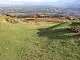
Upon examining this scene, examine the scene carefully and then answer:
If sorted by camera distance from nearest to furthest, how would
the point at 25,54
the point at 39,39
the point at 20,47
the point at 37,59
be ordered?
the point at 37,59 → the point at 25,54 → the point at 20,47 → the point at 39,39

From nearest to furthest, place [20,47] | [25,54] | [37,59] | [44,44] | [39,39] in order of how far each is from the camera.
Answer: [37,59], [25,54], [20,47], [44,44], [39,39]

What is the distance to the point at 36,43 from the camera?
57.0 ft

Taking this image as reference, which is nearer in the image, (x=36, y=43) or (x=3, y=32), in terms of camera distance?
(x=36, y=43)

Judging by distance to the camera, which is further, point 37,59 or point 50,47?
point 50,47

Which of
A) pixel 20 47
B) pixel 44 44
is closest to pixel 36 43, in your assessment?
pixel 44 44

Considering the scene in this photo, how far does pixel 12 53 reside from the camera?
1458 cm

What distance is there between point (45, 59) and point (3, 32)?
302 inches

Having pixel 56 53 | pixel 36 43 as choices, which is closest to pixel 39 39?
pixel 36 43

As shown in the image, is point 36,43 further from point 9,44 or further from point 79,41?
point 79,41

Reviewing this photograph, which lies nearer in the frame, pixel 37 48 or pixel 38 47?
pixel 37 48

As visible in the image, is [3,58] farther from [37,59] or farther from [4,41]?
[4,41]

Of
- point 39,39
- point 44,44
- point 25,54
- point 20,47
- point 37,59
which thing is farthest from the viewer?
point 39,39

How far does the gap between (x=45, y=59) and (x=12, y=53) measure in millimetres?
2444

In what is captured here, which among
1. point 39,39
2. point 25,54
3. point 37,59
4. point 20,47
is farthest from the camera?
point 39,39
